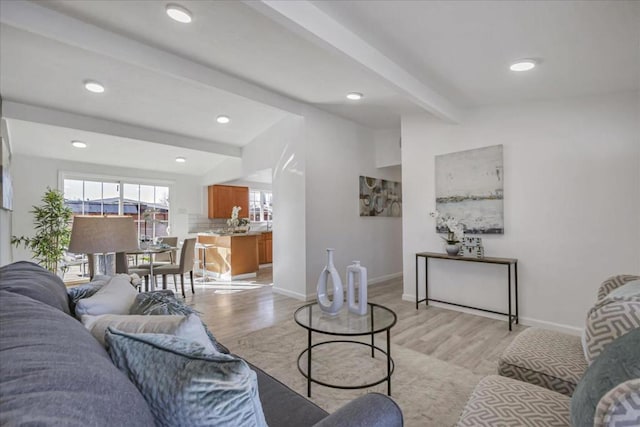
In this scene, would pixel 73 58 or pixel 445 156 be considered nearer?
pixel 73 58

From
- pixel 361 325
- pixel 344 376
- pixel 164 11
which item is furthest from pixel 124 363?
pixel 164 11

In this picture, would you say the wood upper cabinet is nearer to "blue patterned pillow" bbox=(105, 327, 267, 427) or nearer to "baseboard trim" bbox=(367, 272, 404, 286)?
"baseboard trim" bbox=(367, 272, 404, 286)

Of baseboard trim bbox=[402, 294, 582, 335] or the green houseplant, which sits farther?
the green houseplant

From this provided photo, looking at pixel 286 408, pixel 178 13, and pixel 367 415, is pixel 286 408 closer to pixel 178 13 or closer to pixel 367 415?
pixel 367 415

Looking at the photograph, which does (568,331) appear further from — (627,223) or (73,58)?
(73,58)

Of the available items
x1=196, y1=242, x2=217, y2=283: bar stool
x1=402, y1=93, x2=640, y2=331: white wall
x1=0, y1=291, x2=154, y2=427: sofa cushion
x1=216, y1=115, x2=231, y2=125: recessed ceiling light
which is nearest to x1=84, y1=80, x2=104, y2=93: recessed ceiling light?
x1=216, y1=115, x2=231, y2=125: recessed ceiling light

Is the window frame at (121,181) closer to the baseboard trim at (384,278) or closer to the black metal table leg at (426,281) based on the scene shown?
the baseboard trim at (384,278)

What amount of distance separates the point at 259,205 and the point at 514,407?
7302mm

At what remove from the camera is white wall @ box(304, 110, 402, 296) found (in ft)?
14.3

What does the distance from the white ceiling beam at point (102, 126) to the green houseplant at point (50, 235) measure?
1522mm

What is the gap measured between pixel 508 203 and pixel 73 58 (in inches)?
177

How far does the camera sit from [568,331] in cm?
307

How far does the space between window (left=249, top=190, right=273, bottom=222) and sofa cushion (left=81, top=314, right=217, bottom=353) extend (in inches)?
267

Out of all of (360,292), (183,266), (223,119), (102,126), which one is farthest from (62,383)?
(102,126)
